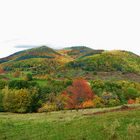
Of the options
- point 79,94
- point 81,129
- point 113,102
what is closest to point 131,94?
point 79,94

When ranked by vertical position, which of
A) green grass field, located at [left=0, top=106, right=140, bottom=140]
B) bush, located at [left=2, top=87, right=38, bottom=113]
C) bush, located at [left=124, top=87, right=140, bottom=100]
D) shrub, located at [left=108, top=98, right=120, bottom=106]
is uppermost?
green grass field, located at [left=0, top=106, right=140, bottom=140]

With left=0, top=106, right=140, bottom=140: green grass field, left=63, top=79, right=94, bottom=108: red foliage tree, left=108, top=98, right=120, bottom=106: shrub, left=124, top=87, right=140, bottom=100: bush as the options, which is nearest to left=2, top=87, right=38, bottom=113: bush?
left=63, top=79, right=94, bottom=108: red foliage tree

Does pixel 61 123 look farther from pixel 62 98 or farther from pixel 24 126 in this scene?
pixel 62 98

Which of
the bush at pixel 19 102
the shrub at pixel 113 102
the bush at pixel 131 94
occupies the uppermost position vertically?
the bush at pixel 19 102

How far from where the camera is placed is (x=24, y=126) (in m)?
32.1

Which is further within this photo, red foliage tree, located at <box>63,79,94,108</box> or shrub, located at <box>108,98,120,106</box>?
red foliage tree, located at <box>63,79,94,108</box>

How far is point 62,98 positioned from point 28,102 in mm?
25229

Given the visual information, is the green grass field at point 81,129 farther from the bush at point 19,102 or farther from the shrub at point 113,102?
the shrub at point 113,102

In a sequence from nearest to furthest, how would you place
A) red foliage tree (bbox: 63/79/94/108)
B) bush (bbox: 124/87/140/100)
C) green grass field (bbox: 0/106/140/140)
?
green grass field (bbox: 0/106/140/140) → red foliage tree (bbox: 63/79/94/108) → bush (bbox: 124/87/140/100)

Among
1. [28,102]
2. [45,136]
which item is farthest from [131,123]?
[28,102]

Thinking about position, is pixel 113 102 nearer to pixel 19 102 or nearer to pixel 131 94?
pixel 131 94

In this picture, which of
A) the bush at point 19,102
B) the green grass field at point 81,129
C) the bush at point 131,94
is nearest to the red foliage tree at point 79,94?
the bush at point 131,94

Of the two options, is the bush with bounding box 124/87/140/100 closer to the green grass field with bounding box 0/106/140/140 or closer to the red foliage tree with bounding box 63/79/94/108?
the red foliage tree with bounding box 63/79/94/108

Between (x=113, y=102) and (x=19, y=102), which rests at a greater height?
(x=19, y=102)
